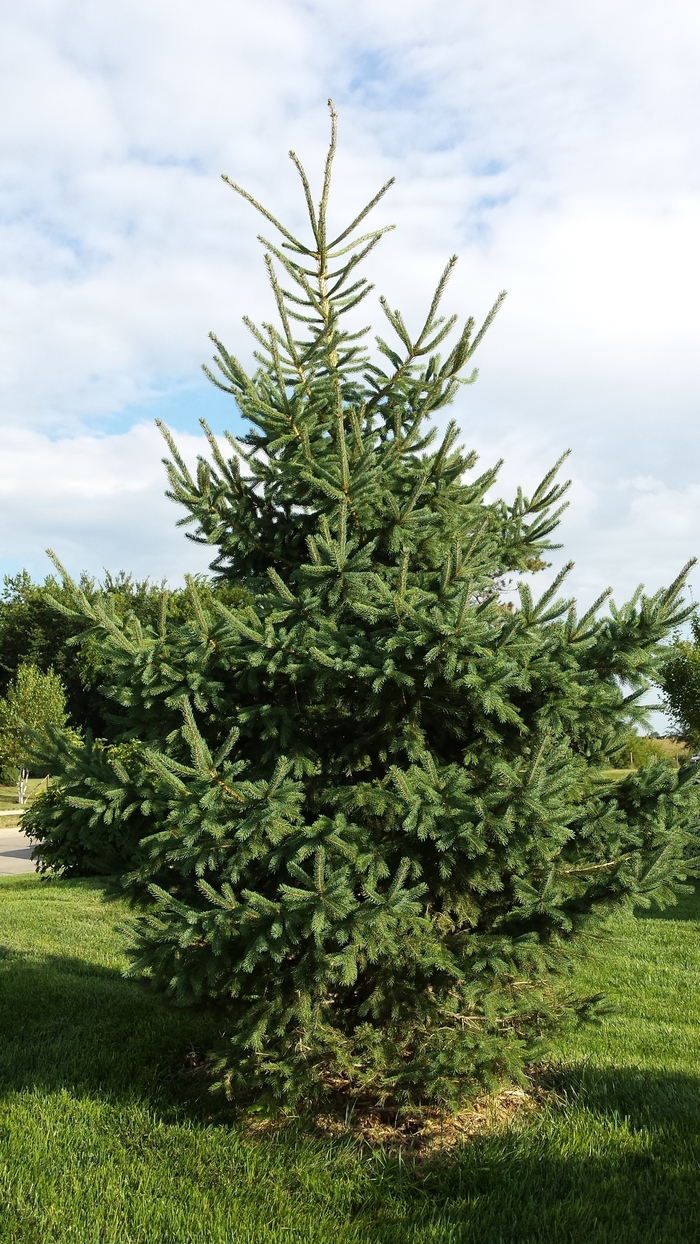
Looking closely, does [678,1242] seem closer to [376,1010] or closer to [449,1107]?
[449,1107]

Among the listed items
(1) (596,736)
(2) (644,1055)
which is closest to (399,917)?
(1) (596,736)

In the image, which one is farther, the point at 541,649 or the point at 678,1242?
the point at 541,649

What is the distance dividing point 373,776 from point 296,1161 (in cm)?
190

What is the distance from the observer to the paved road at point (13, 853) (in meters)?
17.2

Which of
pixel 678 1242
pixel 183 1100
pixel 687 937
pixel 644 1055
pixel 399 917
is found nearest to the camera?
pixel 678 1242

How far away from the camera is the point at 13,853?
19.9 m

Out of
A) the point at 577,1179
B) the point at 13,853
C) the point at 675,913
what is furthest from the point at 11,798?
the point at 577,1179

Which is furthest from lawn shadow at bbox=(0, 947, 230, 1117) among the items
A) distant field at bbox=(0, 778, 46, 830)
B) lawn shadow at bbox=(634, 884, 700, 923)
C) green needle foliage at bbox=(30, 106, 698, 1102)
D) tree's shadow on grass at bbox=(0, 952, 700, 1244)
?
distant field at bbox=(0, 778, 46, 830)

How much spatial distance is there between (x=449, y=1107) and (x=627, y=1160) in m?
0.86

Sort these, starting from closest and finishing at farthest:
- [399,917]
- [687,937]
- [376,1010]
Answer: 1. [399,917]
2. [376,1010]
3. [687,937]

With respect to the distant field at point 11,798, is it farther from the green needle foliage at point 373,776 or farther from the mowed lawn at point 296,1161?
the green needle foliage at point 373,776

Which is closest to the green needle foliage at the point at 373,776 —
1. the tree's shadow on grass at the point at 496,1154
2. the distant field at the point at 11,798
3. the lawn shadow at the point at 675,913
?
the tree's shadow on grass at the point at 496,1154

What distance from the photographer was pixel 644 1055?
5797 millimetres

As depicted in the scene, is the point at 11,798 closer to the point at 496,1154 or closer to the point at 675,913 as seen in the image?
the point at 675,913
